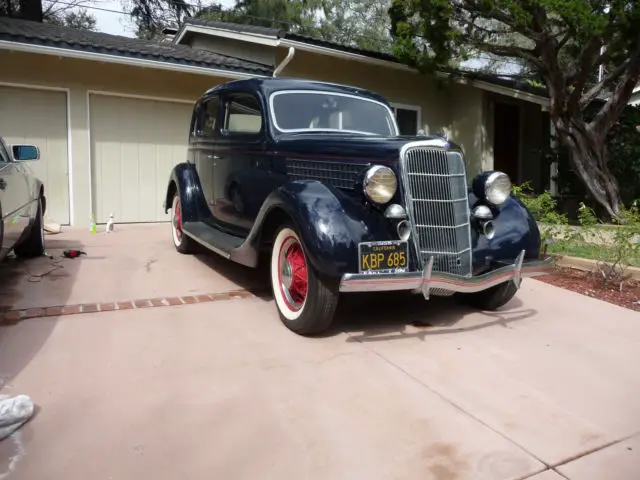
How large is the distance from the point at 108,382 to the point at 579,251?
5.66 metres

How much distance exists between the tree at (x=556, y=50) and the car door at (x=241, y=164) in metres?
4.84

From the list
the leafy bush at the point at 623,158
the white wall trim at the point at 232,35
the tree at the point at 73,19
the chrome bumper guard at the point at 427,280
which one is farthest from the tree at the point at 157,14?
the chrome bumper guard at the point at 427,280

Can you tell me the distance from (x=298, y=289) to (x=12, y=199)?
2516mm

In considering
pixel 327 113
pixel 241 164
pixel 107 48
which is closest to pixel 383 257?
pixel 327 113

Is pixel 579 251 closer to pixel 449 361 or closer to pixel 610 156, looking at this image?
pixel 449 361

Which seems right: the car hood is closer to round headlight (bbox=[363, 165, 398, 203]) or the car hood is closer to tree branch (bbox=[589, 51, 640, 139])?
round headlight (bbox=[363, 165, 398, 203])

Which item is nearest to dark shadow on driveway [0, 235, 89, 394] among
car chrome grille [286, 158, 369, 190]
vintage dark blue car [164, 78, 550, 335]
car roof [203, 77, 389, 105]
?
vintage dark blue car [164, 78, 550, 335]

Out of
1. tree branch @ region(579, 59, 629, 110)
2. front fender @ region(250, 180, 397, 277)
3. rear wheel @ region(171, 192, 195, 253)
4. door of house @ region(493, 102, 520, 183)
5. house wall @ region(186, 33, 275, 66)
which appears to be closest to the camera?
front fender @ region(250, 180, 397, 277)

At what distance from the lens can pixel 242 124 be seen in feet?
17.6

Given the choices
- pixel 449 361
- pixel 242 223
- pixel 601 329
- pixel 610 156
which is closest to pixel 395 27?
pixel 610 156

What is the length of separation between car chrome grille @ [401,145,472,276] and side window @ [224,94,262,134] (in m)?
1.68

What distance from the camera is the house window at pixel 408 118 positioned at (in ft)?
37.6

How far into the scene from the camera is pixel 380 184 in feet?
11.9

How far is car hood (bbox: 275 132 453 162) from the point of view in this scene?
378 cm
